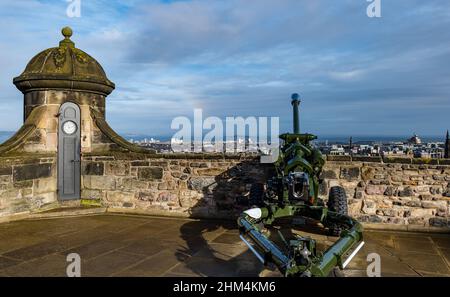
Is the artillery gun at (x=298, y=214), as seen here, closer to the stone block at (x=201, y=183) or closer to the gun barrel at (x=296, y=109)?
the gun barrel at (x=296, y=109)

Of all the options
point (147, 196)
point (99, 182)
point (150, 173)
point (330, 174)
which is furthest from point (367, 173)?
point (99, 182)

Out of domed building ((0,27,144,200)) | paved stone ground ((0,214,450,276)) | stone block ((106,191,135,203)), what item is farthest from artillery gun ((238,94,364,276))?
domed building ((0,27,144,200))

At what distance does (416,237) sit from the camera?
5.80m

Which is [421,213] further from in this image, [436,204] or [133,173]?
[133,173]

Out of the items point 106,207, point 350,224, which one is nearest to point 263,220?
point 350,224

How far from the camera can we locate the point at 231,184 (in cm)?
703

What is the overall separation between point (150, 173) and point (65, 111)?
2.27 m

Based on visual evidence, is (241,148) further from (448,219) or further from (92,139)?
(448,219)

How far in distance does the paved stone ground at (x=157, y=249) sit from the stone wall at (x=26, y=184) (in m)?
0.46

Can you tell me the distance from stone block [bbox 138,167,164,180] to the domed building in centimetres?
52

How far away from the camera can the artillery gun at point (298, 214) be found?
2.83 meters
